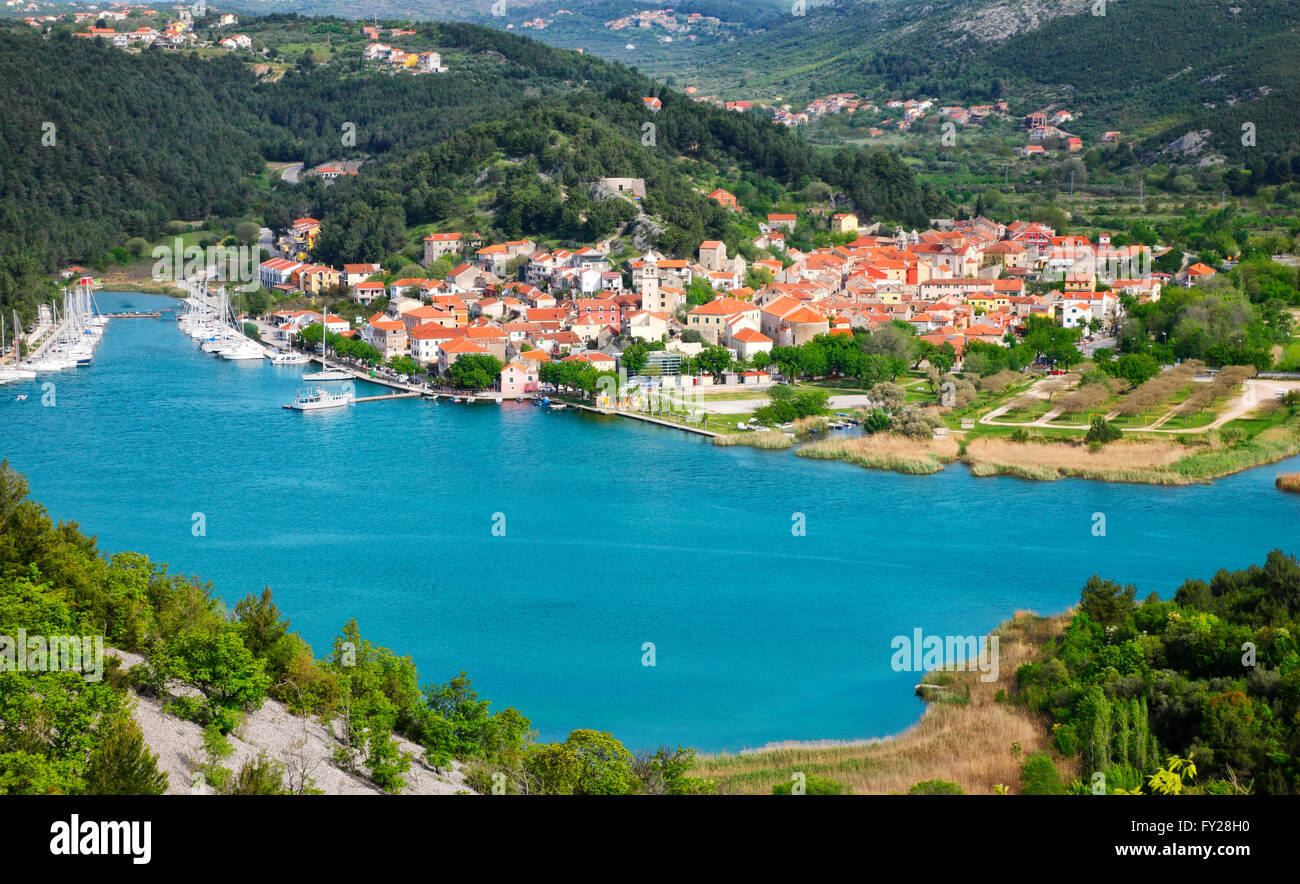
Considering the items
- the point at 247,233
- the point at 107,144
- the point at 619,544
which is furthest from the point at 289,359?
the point at 107,144

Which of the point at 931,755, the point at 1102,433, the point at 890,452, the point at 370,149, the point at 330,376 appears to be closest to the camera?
the point at 931,755

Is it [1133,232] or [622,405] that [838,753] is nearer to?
[622,405]

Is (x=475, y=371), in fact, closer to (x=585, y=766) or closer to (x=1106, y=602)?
(x=1106, y=602)

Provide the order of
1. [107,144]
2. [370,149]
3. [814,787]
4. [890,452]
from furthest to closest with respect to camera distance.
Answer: [370,149]
[107,144]
[890,452]
[814,787]

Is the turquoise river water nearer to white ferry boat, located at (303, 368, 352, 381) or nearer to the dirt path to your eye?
the dirt path

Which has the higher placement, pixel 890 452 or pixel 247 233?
pixel 247 233

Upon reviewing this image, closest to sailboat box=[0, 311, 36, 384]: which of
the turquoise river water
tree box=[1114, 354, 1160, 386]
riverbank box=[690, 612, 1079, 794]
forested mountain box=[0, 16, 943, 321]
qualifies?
forested mountain box=[0, 16, 943, 321]
